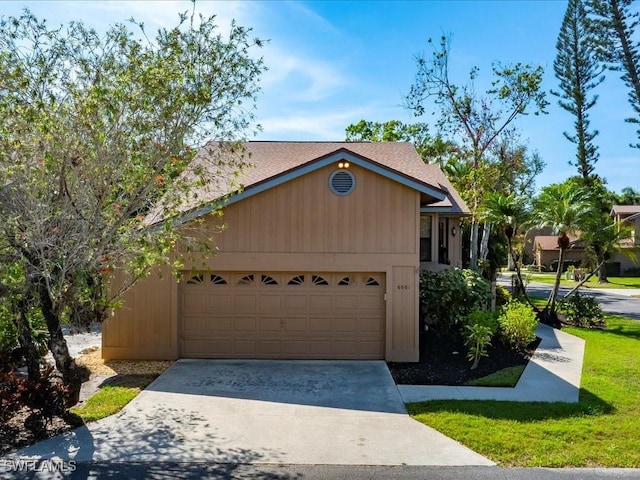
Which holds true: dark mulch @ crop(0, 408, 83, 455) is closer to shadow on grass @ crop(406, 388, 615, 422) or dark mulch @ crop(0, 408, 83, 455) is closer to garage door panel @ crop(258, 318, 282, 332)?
garage door panel @ crop(258, 318, 282, 332)

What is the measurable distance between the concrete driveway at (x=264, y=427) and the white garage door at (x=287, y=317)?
4.32 ft

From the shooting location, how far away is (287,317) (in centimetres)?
1138

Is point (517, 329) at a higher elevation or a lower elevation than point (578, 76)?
lower

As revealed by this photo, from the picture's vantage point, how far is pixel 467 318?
11906 millimetres

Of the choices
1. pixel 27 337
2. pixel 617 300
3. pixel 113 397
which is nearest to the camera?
pixel 27 337

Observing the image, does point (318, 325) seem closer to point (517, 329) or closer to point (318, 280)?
Result: point (318, 280)

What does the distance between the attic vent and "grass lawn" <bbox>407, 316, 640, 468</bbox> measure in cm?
505

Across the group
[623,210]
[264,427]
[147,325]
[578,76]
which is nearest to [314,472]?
[264,427]

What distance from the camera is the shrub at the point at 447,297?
40.5 feet

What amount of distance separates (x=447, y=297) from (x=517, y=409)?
14.7 feet

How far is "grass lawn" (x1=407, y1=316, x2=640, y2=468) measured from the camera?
6.24 metres

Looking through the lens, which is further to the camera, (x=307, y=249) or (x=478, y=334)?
(x=307, y=249)

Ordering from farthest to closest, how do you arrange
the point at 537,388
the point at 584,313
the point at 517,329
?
the point at 584,313 → the point at 517,329 → the point at 537,388

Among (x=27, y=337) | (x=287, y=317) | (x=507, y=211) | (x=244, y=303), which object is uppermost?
(x=507, y=211)
